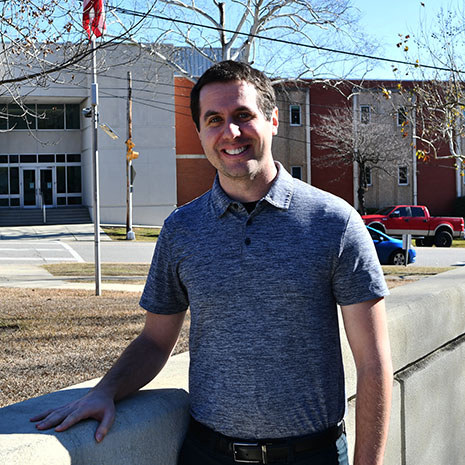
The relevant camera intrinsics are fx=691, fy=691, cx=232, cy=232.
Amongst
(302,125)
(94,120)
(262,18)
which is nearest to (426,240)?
(262,18)

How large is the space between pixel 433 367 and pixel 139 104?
38167 mm

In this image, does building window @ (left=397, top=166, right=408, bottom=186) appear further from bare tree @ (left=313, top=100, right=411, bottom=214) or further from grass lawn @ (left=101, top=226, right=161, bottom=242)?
grass lawn @ (left=101, top=226, right=161, bottom=242)

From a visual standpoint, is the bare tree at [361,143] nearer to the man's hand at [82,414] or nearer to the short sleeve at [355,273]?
the short sleeve at [355,273]

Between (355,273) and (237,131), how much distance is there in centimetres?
61

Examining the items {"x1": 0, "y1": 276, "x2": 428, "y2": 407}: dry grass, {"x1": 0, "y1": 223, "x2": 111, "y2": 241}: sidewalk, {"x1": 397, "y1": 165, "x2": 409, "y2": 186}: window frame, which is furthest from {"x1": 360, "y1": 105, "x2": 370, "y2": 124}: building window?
{"x1": 0, "y1": 276, "x2": 428, "y2": 407}: dry grass

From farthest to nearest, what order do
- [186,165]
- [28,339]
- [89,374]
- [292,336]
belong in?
[186,165] < [28,339] < [89,374] < [292,336]

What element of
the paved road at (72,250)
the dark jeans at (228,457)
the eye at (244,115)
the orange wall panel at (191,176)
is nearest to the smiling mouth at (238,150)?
the eye at (244,115)

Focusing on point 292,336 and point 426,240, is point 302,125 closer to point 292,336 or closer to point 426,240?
point 426,240

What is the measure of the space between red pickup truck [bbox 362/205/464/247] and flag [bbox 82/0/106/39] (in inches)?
997

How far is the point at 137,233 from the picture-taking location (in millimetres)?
35500

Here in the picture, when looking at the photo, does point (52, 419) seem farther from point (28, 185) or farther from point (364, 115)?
point (364, 115)

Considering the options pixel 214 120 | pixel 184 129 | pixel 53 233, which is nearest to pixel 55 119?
pixel 184 129

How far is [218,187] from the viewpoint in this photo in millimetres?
2404

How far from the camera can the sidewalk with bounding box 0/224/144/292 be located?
50.7ft
